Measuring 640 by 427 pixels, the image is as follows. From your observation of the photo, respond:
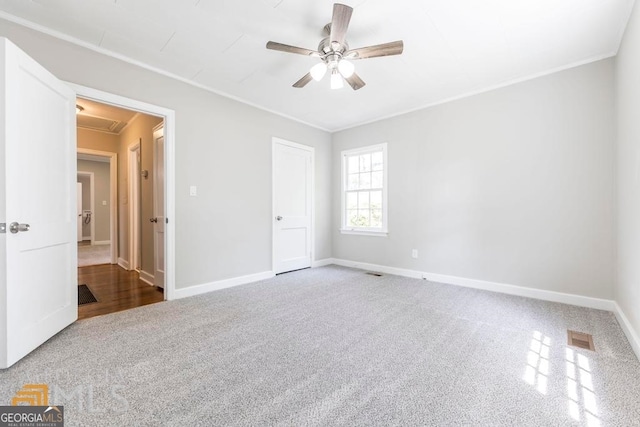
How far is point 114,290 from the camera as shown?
3.58m

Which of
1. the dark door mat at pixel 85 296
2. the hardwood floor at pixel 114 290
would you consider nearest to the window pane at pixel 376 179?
the hardwood floor at pixel 114 290

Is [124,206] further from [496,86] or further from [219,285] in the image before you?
[496,86]

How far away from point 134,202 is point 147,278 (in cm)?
147

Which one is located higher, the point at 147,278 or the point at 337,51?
the point at 337,51

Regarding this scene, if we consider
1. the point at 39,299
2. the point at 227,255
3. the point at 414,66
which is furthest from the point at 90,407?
the point at 414,66

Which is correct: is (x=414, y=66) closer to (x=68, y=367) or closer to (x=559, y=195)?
(x=559, y=195)

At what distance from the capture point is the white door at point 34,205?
69.6 inches

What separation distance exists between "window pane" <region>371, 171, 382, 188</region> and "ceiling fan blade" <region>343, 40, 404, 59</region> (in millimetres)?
2559

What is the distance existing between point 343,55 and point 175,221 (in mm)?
2539

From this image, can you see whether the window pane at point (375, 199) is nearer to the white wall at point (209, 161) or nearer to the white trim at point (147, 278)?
the white wall at point (209, 161)

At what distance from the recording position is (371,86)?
11.2 feet

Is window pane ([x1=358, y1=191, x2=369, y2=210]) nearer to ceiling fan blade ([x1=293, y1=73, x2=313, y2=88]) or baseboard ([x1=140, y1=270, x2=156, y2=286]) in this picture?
ceiling fan blade ([x1=293, y1=73, x2=313, y2=88])

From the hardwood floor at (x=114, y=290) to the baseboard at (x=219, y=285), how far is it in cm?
26

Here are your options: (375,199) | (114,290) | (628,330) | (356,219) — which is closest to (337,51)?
(375,199)
